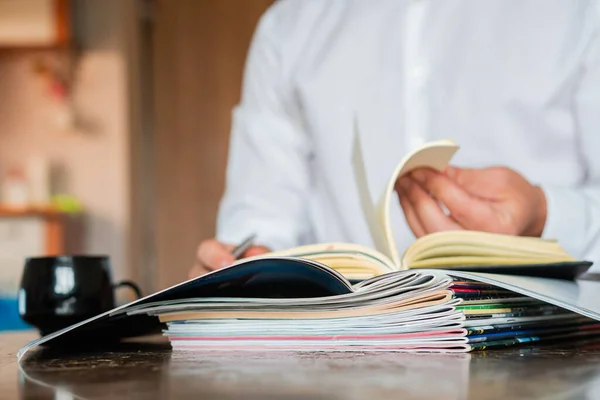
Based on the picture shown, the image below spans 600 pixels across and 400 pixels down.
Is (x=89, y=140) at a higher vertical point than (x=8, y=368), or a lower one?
higher

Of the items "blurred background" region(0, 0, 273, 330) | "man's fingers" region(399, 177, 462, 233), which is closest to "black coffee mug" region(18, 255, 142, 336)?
"man's fingers" region(399, 177, 462, 233)

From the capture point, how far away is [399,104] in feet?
4.04

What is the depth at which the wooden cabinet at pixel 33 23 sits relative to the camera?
3105 millimetres

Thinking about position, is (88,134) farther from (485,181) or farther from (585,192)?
(485,181)

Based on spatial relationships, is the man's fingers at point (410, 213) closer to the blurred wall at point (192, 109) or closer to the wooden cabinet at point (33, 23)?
the wooden cabinet at point (33, 23)

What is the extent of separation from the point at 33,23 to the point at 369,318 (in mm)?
3003

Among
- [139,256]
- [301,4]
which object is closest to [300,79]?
[301,4]

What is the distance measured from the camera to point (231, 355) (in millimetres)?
482

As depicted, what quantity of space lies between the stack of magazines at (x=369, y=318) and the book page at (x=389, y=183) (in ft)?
0.22

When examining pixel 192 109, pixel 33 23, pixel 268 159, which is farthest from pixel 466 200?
pixel 192 109

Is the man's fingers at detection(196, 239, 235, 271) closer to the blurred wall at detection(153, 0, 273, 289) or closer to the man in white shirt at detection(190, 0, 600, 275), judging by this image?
the man in white shirt at detection(190, 0, 600, 275)

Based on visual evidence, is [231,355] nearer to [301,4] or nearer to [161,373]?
[161,373]

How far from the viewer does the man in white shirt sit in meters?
1.13

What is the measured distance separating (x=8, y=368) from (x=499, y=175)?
50cm
